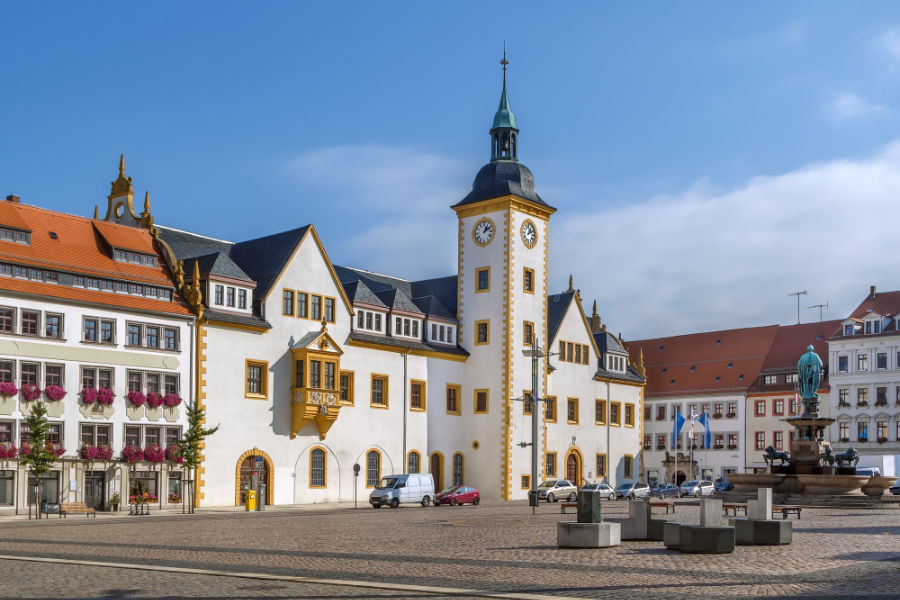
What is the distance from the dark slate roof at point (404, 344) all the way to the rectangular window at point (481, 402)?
274 centimetres

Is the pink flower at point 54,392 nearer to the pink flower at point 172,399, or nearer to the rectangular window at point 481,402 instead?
the pink flower at point 172,399

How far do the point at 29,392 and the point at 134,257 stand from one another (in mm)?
9995

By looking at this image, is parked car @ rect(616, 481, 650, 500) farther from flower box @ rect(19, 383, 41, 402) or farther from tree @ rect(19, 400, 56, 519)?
flower box @ rect(19, 383, 41, 402)

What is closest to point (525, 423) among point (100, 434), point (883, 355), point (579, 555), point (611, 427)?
point (611, 427)

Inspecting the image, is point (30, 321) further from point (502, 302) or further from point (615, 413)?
point (615, 413)

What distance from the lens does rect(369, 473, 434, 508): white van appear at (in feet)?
185

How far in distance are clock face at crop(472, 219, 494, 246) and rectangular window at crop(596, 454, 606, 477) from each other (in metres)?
19.2

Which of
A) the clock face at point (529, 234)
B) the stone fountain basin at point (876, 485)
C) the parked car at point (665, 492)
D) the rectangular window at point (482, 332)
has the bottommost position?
the parked car at point (665, 492)

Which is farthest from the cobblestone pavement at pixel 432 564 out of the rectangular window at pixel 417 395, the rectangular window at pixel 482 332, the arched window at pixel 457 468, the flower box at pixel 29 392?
the rectangular window at pixel 482 332

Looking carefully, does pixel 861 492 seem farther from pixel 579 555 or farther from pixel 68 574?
pixel 68 574

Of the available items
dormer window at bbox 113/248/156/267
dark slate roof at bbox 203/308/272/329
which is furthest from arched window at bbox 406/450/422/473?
dormer window at bbox 113/248/156/267

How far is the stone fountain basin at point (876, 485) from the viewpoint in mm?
46875

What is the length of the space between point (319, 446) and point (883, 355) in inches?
2068

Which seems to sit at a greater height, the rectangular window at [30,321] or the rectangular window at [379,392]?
the rectangular window at [30,321]
